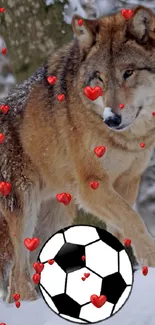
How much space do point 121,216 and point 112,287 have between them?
58 centimetres

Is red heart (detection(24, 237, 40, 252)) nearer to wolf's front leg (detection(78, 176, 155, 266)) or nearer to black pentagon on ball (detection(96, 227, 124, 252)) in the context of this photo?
wolf's front leg (detection(78, 176, 155, 266))

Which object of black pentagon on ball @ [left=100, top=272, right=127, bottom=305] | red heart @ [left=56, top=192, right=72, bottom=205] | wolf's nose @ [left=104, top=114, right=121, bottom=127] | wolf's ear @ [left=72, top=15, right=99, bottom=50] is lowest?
red heart @ [left=56, top=192, right=72, bottom=205]

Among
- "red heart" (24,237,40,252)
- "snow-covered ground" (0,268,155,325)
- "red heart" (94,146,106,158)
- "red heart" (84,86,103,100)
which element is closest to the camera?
"snow-covered ground" (0,268,155,325)

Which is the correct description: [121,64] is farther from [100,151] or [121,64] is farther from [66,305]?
[66,305]

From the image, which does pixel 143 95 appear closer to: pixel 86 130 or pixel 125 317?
pixel 86 130

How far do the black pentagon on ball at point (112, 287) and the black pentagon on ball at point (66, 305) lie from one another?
169 mm

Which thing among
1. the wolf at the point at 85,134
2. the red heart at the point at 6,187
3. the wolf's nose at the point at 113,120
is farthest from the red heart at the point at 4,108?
the wolf's nose at the point at 113,120

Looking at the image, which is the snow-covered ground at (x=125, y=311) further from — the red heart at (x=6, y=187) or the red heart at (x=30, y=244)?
the red heart at (x=6, y=187)

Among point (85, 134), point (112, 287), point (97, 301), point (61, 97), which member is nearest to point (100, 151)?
point (85, 134)

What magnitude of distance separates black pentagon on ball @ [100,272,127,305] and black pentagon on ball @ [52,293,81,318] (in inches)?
6.7

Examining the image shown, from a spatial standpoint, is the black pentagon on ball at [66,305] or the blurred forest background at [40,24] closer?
the black pentagon on ball at [66,305]

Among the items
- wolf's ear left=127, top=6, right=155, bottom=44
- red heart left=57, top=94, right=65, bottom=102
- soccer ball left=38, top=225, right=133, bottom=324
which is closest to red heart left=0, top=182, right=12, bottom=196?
red heart left=57, top=94, right=65, bottom=102

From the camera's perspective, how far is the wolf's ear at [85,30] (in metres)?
4.07

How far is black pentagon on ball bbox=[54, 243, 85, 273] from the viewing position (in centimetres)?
370
